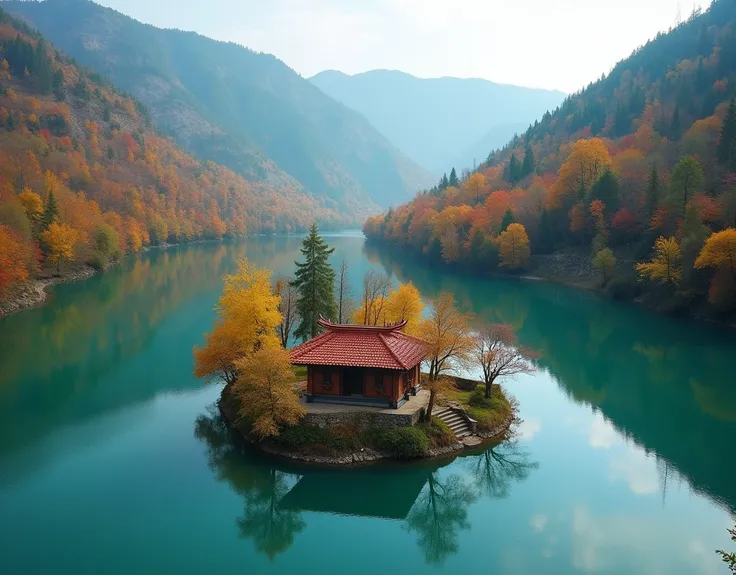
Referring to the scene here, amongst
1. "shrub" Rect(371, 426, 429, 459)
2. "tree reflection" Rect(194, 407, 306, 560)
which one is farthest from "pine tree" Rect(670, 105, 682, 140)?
"tree reflection" Rect(194, 407, 306, 560)

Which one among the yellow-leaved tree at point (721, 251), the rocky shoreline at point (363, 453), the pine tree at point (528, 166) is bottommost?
the rocky shoreline at point (363, 453)

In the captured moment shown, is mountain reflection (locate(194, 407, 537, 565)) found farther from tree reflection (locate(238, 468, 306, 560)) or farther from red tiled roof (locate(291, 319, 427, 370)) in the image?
red tiled roof (locate(291, 319, 427, 370))

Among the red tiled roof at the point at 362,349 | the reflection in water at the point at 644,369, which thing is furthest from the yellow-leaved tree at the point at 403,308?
the reflection in water at the point at 644,369

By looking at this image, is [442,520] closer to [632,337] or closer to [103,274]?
[632,337]

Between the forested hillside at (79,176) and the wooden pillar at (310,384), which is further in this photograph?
the forested hillside at (79,176)

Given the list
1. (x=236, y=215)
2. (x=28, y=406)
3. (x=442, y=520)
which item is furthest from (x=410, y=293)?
(x=236, y=215)

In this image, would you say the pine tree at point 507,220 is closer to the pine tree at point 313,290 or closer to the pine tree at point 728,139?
the pine tree at point 728,139

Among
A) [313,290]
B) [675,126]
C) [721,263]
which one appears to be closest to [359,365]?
[313,290]

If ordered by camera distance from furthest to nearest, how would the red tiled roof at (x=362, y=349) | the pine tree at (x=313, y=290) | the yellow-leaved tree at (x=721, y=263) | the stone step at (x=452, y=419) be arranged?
the yellow-leaved tree at (x=721, y=263) → the pine tree at (x=313, y=290) → the stone step at (x=452, y=419) → the red tiled roof at (x=362, y=349)
